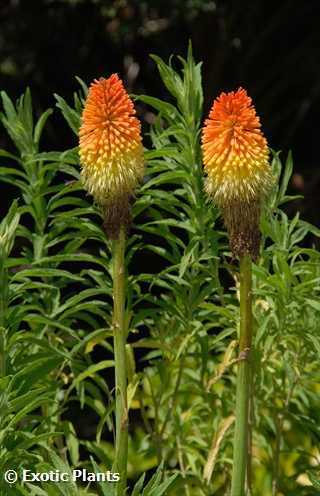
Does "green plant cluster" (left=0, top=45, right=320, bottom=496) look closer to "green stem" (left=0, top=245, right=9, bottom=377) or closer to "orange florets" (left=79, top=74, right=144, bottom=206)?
"green stem" (left=0, top=245, right=9, bottom=377)

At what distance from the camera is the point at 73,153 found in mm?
3350

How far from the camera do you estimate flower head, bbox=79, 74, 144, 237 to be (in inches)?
109

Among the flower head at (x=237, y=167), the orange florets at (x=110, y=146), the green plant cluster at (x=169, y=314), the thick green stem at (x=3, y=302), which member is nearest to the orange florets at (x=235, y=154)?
the flower head at (x=237, y=167)

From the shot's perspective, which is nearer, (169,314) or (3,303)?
(3,303)

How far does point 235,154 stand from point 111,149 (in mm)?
328

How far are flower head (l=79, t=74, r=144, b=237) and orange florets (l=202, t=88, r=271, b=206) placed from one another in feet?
0.66

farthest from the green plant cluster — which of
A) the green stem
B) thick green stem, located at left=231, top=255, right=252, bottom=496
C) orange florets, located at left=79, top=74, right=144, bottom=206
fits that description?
orange florets, located at left=79, top=74, right=144, bottom=206

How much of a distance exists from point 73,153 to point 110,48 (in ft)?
16.1

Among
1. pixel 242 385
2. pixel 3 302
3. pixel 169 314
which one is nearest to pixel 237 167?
pixel 242 385

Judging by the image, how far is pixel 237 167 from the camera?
2.73 m

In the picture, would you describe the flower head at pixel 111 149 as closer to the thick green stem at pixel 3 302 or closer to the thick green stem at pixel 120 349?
the thick green stem at pixel 120 349

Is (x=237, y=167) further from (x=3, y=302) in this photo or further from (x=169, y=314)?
(x=169, y=314)

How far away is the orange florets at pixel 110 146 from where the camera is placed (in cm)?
278

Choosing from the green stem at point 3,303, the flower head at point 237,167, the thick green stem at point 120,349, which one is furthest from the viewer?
the green stem at point 3,303
